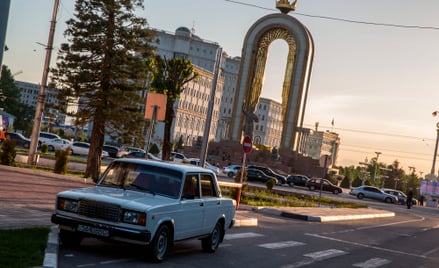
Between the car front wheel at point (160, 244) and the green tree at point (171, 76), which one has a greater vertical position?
the green tree at point (171, 76)

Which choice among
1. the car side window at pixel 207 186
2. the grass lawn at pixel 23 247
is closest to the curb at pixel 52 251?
the grass lawn at pixel 23 247

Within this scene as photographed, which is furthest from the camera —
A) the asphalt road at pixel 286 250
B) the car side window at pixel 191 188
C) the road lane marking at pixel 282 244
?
the road lane marking at pixel 282 244

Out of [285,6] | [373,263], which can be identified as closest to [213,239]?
[373,263]

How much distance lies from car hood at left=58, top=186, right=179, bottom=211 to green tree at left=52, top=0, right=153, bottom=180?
23.1m

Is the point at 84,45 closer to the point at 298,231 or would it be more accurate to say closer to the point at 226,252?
the point at 298,231

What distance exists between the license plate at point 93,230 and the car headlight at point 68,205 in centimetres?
29

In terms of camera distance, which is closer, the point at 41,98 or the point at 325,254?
the point at 325,254

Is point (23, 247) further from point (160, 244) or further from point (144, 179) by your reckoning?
point (144, 179)

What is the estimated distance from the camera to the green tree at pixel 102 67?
116 ft

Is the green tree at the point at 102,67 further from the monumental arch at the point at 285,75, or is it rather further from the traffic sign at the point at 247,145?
the monumental arch at the point at 285,75

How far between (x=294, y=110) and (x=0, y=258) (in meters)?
78.9

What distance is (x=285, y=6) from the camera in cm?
9194

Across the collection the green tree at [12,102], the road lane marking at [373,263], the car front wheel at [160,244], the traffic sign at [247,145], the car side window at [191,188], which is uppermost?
the green tree at [12,102]

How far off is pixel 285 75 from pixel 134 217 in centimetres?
7962
